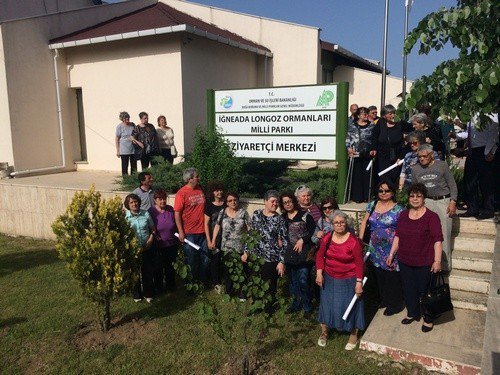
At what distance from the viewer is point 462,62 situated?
112 inches

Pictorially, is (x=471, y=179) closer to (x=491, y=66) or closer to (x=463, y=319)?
(x=463, y=319)

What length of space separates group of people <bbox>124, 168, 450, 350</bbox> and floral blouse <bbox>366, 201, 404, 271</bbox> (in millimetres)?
10

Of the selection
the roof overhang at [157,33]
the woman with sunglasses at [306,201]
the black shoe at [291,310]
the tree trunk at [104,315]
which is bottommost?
the black shoe at [291,310]

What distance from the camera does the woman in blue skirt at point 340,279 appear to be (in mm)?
4289

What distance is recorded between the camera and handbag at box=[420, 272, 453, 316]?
4.31m

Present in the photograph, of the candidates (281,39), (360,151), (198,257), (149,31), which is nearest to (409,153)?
(360,151)

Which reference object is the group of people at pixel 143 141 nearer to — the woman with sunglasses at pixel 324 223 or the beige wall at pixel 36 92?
the beige wall at pixel 36 92

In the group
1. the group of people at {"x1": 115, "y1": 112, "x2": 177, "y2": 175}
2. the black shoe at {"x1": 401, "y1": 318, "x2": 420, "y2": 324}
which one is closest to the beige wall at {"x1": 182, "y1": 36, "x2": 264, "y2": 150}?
the group of people at {"x1": 115, "y1": 112, "x2": 177, "y2": 175}

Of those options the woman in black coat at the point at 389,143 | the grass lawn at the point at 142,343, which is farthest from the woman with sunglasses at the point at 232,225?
the woman in black coat at the point at 389,143

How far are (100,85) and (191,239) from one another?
7588 mm

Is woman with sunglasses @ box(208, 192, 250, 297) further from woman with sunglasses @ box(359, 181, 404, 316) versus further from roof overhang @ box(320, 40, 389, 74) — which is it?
roof overhang @ box(320, 40, 389, 74)

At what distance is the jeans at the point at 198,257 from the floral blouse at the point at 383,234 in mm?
2218

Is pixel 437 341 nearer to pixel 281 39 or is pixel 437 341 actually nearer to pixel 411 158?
pixel 411 158

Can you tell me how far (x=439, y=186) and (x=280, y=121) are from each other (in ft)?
9.23
